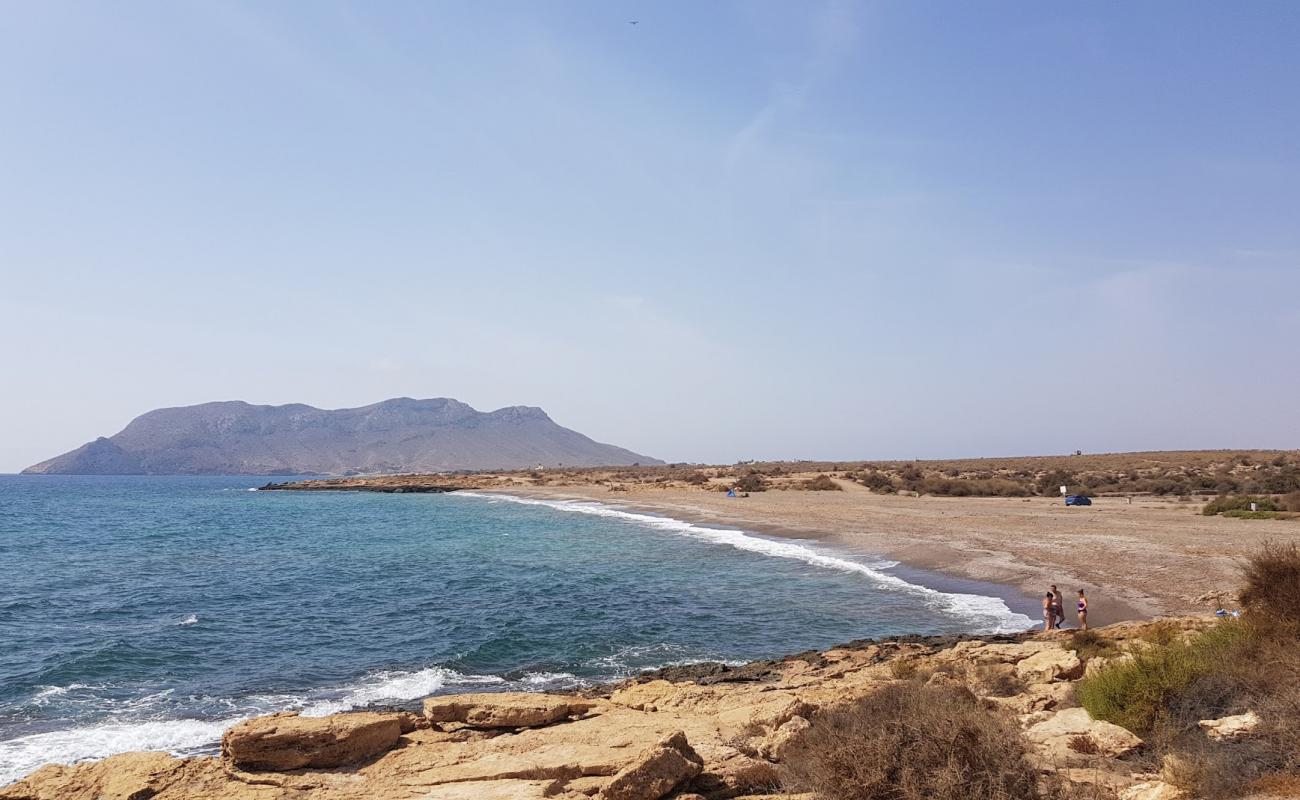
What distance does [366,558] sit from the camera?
36.0 meters

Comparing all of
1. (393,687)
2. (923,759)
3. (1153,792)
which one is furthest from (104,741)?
(1153,792)

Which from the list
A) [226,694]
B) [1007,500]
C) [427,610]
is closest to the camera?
[226,694]

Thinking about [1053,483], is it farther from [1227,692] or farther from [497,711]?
[497,711]

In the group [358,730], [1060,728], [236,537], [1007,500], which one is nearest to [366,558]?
[236,537]

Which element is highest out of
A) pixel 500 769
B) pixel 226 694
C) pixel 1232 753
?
pixel 1232 753

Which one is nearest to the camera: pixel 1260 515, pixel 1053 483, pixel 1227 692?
pixel 1227 692

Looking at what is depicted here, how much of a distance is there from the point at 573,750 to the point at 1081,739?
541 cm

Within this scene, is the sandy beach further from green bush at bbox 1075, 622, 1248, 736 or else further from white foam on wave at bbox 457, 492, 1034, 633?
green bush at bbox 1075, 622, 1248, 736

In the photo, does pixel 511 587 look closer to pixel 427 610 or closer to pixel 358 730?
pixel 427 610

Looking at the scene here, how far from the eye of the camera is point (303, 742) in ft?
29.2

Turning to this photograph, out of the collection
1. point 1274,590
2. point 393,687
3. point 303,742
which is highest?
point 1274,590

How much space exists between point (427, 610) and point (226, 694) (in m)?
8.44

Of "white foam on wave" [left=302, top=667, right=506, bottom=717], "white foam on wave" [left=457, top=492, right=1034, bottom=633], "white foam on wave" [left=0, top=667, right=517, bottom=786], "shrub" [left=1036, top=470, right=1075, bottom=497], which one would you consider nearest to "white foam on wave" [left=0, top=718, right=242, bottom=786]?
"white foam on wave" [left=0, top=667, right=517, bottom=786]

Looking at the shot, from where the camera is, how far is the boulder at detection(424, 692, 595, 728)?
10117 mm
